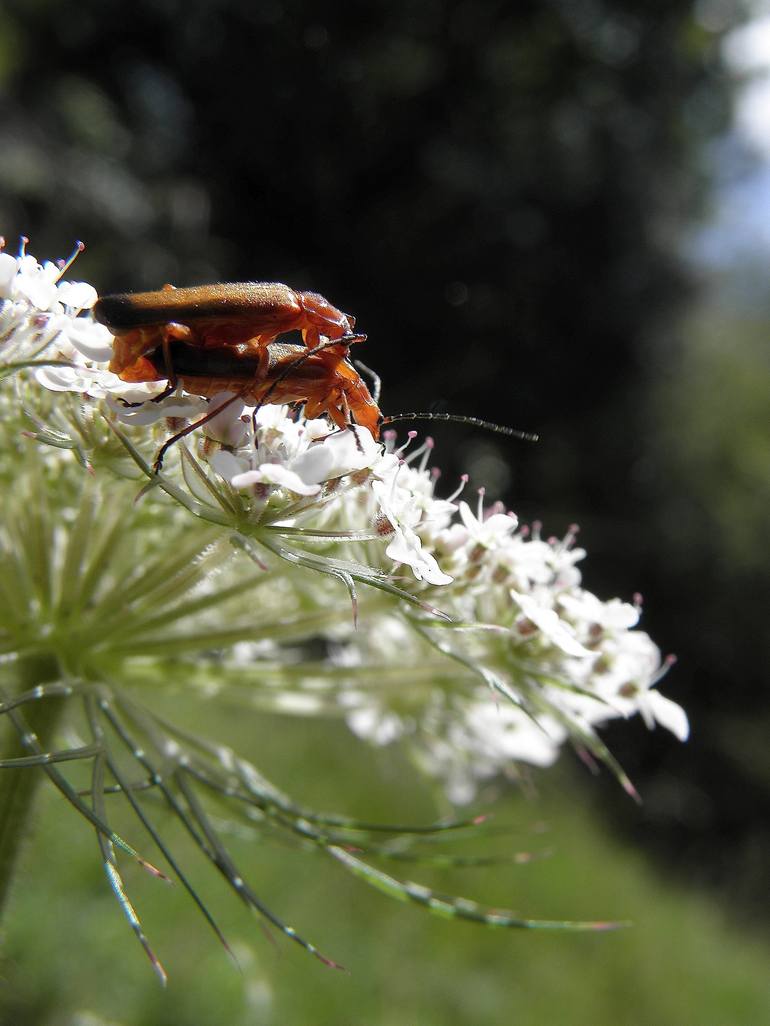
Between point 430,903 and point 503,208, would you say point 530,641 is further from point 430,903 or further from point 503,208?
point 503,208

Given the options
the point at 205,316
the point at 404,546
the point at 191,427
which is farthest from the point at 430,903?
the point at 205,316

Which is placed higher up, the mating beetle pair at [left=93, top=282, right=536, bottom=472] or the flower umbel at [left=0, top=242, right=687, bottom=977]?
the mating beetle pair at [left=93, top=282, right=536, bottom=472]

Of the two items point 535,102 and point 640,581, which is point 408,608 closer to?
point 640,581

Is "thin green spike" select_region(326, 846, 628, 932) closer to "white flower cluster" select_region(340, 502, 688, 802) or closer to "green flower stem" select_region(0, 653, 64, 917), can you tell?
"white flower cluster" select_region(340, 502, 688, 802)

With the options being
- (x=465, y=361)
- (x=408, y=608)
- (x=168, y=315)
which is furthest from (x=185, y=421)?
(x=465, y=361)

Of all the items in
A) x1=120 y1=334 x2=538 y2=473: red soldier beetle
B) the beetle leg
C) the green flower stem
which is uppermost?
x1=120 y1=334 x2=538 y2=473: red soldier beetle

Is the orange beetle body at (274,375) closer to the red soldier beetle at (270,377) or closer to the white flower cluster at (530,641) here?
the red soldier beetle at (270,377)

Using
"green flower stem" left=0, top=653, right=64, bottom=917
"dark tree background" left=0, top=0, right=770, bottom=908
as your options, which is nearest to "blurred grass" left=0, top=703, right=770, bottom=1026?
"green flower stem" left=0, top=653, right=64, bottom=917
